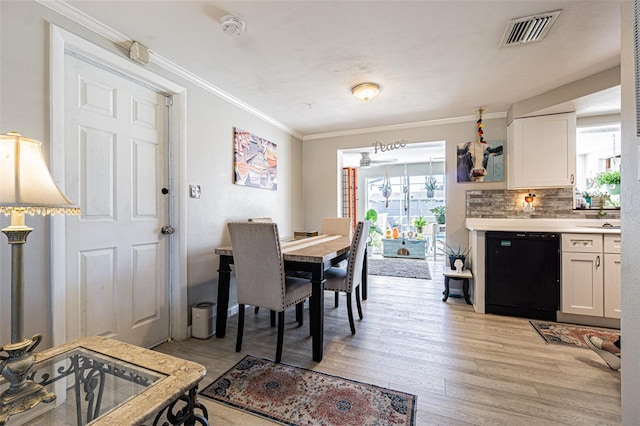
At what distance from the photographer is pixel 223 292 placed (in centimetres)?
239

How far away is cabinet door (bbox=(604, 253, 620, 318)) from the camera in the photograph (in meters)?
2.49

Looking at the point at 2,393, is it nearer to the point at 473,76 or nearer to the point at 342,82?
the point at 342,82

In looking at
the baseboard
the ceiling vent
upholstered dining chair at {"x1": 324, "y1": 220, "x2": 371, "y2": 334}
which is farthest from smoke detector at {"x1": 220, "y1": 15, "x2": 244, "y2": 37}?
the baseboard

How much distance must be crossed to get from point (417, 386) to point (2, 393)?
Answer: 1939 mm

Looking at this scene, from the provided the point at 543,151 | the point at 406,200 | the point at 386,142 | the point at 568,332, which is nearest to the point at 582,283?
the point at 568,332

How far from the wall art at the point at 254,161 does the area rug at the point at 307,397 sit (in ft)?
6.67

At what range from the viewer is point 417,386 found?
1.74 meters

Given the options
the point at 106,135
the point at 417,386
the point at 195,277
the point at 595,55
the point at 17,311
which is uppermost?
the point at 595,55

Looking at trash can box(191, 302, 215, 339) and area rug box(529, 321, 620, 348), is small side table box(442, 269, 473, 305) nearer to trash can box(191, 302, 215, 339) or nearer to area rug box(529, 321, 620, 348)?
area rug box(529, 321, 620, 348)

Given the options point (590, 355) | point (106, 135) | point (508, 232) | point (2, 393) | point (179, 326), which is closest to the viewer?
point (2, 393)

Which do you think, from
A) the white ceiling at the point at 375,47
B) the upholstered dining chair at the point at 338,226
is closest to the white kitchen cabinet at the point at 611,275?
the white ceiling at the point at 375,47

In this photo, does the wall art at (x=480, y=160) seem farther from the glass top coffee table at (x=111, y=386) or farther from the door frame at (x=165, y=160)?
the glass top coffee table at (x=111, y=386)

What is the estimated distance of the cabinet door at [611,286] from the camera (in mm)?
2494

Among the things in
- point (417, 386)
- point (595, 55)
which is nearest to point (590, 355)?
point (417, 386)
